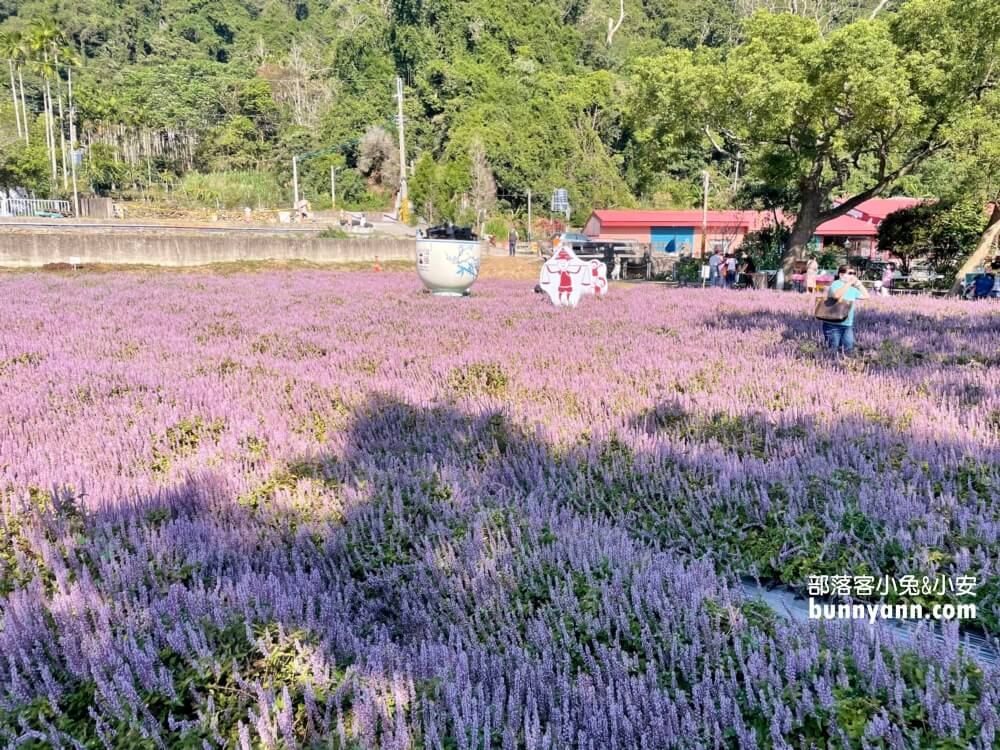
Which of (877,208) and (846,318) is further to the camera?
(877,208)

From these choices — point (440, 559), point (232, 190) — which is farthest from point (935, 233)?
point (232, 190)

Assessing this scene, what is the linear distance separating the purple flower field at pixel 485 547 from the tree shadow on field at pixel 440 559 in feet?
0.05

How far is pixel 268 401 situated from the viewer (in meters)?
5.89

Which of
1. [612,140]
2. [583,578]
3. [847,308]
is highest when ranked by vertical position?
[612,140]

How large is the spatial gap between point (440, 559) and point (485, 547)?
0.21m

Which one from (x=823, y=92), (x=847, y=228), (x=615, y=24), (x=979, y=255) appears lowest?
(x=979, y=255)

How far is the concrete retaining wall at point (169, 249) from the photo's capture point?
24.7 metres

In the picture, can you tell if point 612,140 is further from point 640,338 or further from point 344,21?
point 640,338

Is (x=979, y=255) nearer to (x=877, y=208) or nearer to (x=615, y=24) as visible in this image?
(x=877, y=208)

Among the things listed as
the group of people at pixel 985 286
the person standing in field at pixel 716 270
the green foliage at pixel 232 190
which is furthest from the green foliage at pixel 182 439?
the green foliage at pixel 232 190

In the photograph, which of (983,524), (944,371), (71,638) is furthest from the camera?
(944,371)

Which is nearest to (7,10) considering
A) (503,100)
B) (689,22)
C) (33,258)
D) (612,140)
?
(503,100)

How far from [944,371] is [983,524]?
14.1 feet

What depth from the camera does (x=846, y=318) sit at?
8.01 metres
